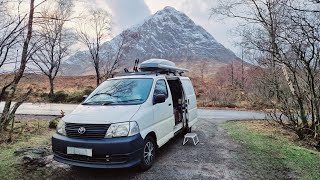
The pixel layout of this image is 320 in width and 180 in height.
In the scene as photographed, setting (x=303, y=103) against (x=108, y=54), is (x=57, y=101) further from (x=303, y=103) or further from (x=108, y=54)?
(x=303, y=103)

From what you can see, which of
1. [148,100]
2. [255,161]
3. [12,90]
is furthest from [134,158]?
[12,90]

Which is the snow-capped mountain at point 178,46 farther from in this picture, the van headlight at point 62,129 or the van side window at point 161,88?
the van headlight at point 62,129

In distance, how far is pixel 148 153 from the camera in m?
5.48

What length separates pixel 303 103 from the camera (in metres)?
10.0

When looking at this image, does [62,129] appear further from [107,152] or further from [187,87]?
[187,87]

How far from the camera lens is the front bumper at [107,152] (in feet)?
15.5

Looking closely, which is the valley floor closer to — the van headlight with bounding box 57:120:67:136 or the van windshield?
the van headlight with bounding box 57:120:67:136

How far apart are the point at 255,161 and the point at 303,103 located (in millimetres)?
5122

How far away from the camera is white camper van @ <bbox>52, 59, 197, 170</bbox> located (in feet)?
15.7

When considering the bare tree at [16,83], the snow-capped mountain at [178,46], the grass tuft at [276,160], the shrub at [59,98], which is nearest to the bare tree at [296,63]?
the grass tuft at [276,160]

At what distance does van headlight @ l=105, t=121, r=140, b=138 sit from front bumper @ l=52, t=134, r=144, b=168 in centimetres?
8

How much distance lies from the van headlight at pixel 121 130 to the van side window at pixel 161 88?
143 centimetres

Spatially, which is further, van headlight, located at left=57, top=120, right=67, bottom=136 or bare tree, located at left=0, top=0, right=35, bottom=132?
bare tree, located at left=0, top=0, right=35, bottom=132

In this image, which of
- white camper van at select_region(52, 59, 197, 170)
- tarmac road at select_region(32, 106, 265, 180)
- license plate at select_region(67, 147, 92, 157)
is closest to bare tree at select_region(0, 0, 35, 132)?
white camper van at select_region(52, 59, 197, 170)
